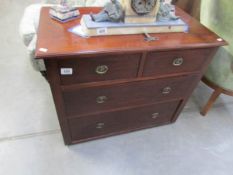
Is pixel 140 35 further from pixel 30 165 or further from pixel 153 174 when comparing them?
pixel 30 165

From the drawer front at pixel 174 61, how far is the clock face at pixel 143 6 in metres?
0.22

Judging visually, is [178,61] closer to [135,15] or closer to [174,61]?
[174,61]

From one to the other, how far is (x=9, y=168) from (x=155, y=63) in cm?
114

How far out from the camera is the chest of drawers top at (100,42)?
2.67 ft

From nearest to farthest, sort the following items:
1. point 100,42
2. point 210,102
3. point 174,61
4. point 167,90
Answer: point 100,42
point 174,61
point 167,90
point 210,102

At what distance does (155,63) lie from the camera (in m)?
1.00

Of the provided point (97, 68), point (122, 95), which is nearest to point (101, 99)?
point (122, 95)

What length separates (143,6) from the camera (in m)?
0.92

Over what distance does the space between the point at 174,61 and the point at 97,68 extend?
44 centimetres

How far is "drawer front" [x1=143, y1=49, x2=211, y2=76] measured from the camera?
3.20 feet

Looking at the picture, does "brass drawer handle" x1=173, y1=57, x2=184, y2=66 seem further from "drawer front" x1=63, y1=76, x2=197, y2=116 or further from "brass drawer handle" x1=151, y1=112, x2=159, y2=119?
"brass drawer handle" x1=151, y1=112, x2=159, y2=119

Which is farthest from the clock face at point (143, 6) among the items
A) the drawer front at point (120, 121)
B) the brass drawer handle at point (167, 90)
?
the drawer front at point (120, 121)

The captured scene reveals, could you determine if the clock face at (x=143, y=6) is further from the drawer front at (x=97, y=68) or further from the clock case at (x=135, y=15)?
the drawer front at (x=97, y=68)

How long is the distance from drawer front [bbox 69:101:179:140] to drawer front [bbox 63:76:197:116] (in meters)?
0.08
